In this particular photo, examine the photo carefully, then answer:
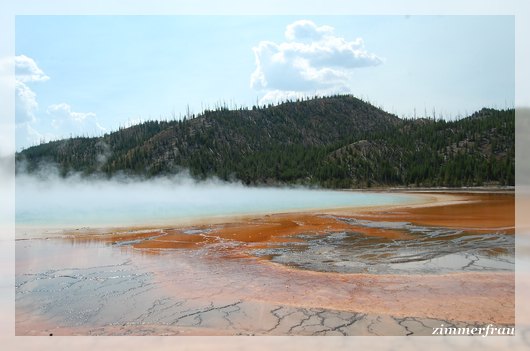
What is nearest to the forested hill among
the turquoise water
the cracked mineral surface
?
the turquoise water

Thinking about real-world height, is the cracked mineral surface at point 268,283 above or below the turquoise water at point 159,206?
above

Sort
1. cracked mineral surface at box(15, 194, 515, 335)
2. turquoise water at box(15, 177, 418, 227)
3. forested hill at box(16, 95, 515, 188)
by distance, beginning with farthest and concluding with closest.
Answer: forested hill at box(16, 95, 515, 188), turquoise water at box(15, 177, 418, 227), cracked mineral surface at box(15, 194, 515, 335)

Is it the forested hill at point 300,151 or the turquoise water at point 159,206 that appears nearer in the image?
the turquoise water at point 159,206

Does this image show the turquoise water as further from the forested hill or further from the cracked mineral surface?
the forested hill

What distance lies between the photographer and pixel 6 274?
10039 millimetres

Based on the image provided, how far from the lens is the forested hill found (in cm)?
7531

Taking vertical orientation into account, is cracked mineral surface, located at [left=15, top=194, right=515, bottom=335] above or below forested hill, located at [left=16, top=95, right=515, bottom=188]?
below

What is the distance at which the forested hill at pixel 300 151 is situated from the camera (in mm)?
75312

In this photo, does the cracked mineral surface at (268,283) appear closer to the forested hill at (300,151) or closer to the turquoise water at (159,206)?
the turquoise water at (159,206)

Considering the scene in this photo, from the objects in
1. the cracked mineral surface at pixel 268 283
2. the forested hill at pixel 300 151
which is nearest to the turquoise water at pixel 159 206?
the cracked mineral surface at pixel 268 283

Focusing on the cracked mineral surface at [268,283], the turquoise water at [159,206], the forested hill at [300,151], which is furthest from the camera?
the forested hill at [300,151]

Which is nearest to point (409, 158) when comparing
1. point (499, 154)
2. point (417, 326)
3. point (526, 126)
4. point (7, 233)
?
point (499, 154)

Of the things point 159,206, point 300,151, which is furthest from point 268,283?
point 300,151

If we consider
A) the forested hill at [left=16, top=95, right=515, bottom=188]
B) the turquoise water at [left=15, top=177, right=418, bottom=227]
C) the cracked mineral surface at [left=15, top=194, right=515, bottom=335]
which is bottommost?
A: the turquoise water at [left=15, top=177, right=418, bottom=227]
